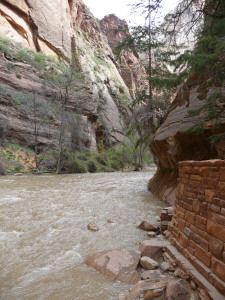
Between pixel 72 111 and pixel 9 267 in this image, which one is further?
pixel 72 111

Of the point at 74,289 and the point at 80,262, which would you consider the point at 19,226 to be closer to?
the point at 80,262

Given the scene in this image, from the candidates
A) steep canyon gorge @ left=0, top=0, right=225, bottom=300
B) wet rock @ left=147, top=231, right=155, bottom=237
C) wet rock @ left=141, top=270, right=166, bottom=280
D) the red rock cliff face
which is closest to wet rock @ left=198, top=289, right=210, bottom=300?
steep canyon gorge @ left=0, top=0, right=225, bottom=300

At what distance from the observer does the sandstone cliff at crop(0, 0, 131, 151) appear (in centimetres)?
1845

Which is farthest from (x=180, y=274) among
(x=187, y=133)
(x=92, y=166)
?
(x=92, y=166)

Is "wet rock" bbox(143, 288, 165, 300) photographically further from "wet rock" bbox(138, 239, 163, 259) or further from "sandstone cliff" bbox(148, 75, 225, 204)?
"sandstone cliff" bbox(148, 75, 225, 204)

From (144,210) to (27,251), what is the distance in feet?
11.0

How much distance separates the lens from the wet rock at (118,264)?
2.53 meters

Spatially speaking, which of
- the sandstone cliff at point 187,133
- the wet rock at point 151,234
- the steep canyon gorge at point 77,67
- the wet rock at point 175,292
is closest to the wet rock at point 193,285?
the wet rock at point 175,292

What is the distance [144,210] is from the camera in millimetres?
5707

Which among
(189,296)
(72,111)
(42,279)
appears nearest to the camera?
(189,296)

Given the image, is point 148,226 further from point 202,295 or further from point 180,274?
point 202,295

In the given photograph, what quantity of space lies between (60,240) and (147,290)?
2.08m

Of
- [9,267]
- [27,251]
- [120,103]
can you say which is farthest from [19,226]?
[120,103]

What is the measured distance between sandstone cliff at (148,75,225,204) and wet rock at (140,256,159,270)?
11.2 feet
